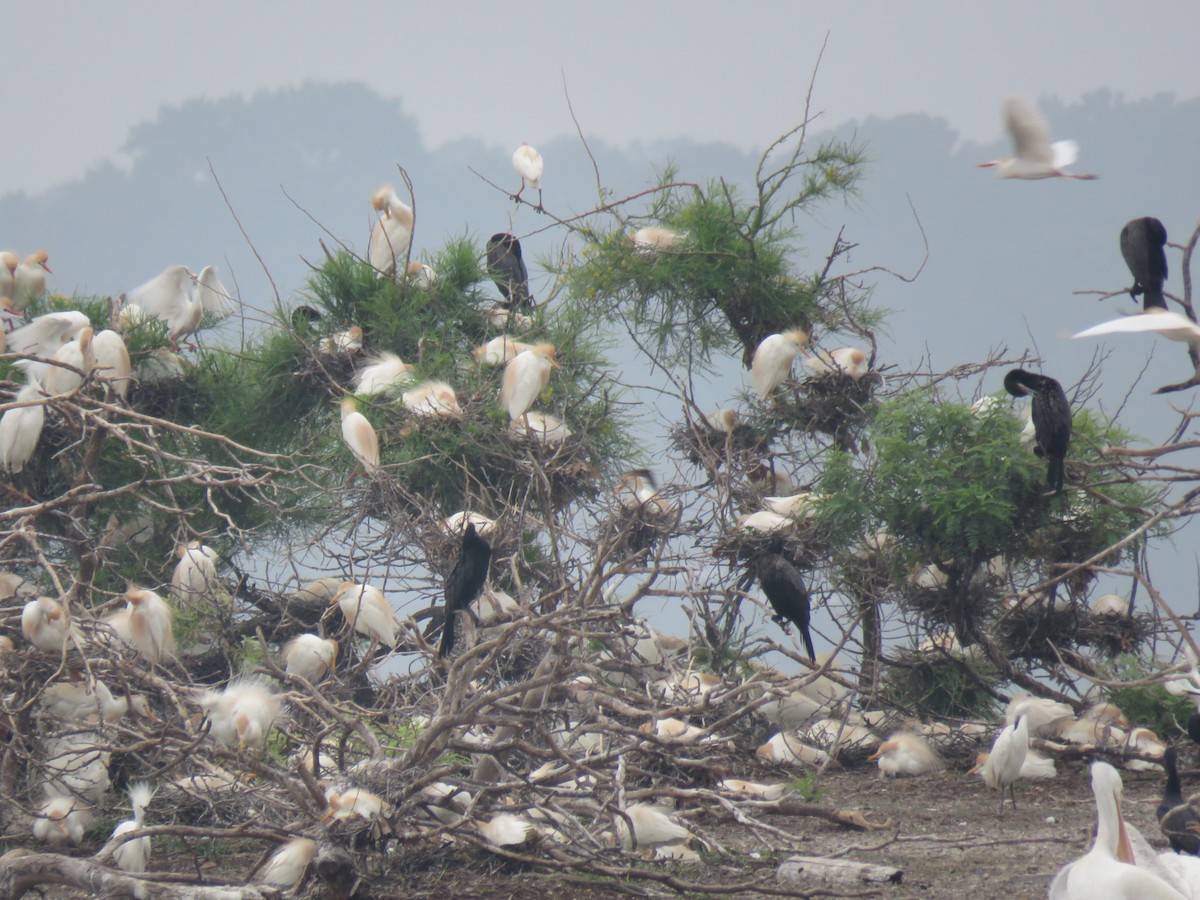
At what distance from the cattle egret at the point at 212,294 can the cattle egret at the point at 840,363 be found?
403cm

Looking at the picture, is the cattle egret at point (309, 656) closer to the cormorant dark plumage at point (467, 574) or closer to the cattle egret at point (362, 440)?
the cormorant dark plumage at point (467, 574)

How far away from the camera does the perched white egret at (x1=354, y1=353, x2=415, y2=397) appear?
6.32m

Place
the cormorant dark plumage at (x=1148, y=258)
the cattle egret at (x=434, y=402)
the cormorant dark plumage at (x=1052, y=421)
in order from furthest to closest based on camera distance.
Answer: the cattle egret at (x=434, y=402)
the cormorant dark plumage at (x=1052, y=421)
the cormorant dark plumage at (x=1148, y=258)

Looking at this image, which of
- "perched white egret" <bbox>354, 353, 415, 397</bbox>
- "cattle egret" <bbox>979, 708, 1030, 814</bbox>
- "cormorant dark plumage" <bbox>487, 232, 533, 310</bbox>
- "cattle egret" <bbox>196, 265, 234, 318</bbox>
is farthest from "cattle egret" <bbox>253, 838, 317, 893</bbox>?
"cattle egret" <bbox>196, 265, 234, 318</bbox>

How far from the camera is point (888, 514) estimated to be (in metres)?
5.59

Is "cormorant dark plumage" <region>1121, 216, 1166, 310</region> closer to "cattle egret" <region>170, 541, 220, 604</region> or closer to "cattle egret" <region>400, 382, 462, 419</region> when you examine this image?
"cattle egret" <region>400, 382, 462, 419</region>

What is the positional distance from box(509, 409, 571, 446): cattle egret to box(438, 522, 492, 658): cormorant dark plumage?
1091 millimetres

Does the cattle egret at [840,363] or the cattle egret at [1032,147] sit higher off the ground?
the cattle egret at [1032,147]

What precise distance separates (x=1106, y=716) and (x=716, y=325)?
10.3 feet

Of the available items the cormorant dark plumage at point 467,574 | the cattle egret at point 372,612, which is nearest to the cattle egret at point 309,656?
the cattle egret at point 372,612

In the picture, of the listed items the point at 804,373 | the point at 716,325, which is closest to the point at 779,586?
the point at 804,373

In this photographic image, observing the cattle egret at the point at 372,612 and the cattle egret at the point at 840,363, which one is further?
the cattle egret at the point at 840,363

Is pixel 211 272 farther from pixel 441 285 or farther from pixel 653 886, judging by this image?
pixel 653 886

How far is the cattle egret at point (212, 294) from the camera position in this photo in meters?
7.75
